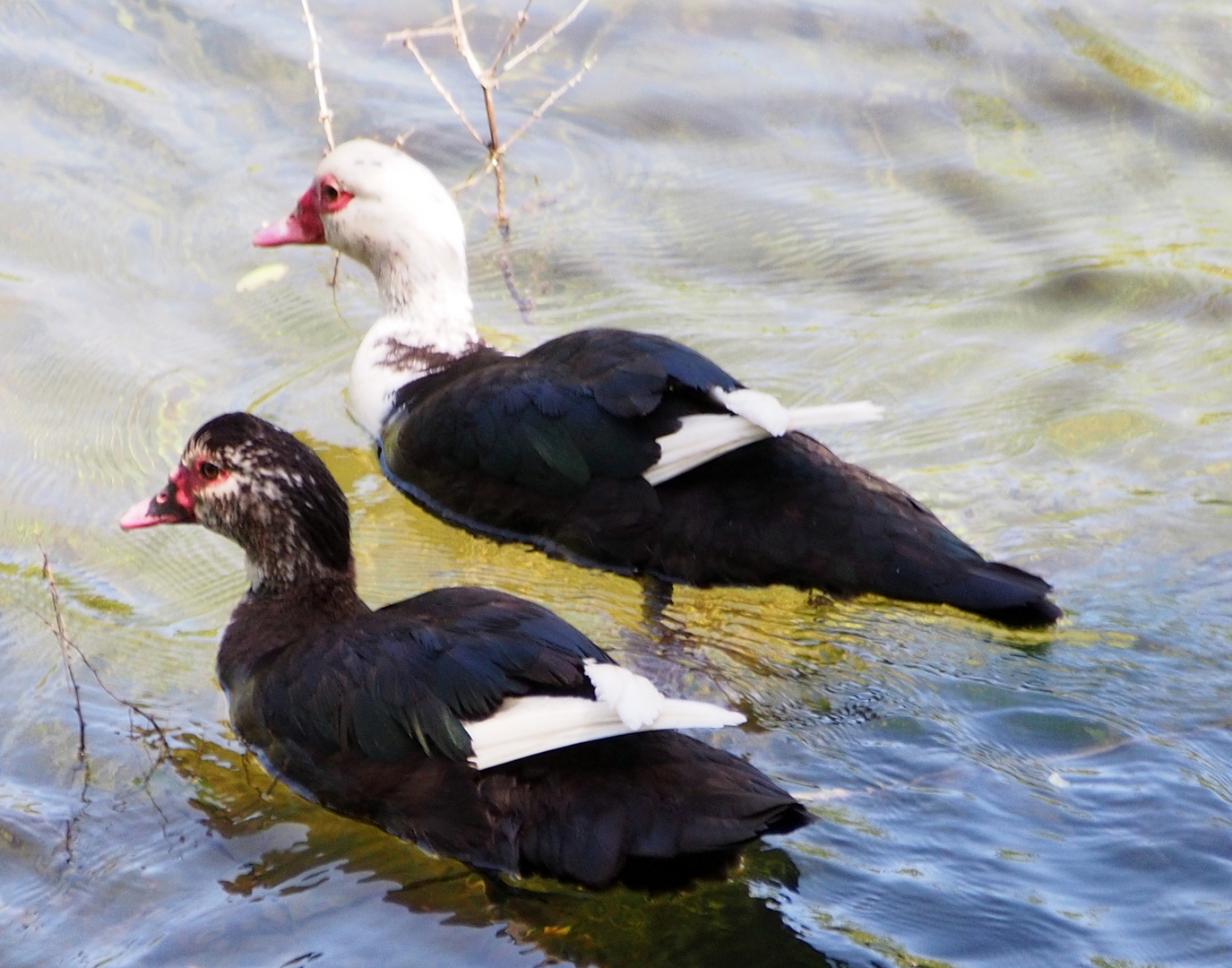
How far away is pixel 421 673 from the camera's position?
4246mm

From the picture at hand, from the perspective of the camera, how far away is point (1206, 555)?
5.59m

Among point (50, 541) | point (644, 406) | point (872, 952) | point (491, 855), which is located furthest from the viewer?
point (50, 541)

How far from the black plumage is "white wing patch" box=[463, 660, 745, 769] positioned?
54.9 inches

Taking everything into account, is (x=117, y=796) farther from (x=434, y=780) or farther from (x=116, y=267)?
(x=116, y=267)

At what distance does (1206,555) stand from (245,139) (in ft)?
17.2

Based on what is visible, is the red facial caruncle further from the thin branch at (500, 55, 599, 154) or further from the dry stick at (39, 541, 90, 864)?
the dry stick at (39, 541, 90, 864)

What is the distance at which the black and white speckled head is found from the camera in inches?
196

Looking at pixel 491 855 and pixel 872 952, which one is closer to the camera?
pixel 872 952

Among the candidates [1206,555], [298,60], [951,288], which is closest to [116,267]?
[298,60]

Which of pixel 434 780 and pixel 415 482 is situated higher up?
pixel 415 482

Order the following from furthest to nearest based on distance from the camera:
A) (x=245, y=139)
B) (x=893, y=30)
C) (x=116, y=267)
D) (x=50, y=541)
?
(x=893, y=30)
(x=245, y=139)
(x=116, y=267)
(x=50, y=541)

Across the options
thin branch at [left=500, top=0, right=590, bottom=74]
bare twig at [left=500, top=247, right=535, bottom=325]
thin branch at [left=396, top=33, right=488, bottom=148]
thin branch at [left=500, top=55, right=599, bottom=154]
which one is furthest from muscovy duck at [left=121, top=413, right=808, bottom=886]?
thin branch at [left=500, top=55, right=599, bottom=154]

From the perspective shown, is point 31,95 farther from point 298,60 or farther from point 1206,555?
point 1206,555

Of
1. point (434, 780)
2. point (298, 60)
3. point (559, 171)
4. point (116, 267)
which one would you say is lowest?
point (434, 780)
